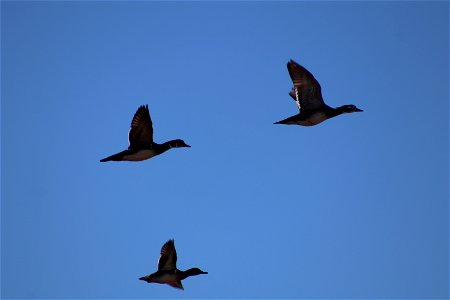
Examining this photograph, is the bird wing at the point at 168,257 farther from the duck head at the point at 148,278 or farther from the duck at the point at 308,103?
the duck at the point at 308,103

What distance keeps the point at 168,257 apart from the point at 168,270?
2.07ft

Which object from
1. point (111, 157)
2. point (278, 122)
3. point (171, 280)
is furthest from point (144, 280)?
point (278, 122)

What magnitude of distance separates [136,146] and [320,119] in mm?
7144

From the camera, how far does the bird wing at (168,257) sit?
40.1 meters

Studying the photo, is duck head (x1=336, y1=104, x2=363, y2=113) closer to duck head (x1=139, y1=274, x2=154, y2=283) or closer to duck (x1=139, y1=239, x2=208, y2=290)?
duck (x1=139, y1=239, x2=208, y2=290)

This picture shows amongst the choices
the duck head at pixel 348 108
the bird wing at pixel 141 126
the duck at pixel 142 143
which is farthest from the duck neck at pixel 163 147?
the duck head at pixel 348 108

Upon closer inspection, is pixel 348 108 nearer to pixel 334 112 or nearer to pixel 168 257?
pixel 334 112

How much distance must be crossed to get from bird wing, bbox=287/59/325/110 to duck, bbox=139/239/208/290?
863 cm

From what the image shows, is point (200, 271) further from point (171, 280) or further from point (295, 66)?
point (295, 66)

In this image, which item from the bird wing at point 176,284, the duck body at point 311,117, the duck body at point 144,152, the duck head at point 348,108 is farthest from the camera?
the bird wing at point 176,284

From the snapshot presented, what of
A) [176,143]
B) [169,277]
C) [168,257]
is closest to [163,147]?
[176,143]

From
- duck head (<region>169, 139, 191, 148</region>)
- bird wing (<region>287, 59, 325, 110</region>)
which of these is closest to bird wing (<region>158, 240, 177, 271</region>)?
duck head (<region>169, 139, 191, 148</region>)

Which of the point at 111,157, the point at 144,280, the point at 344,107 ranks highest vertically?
the point at 344,107

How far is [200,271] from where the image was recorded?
41.1 m
